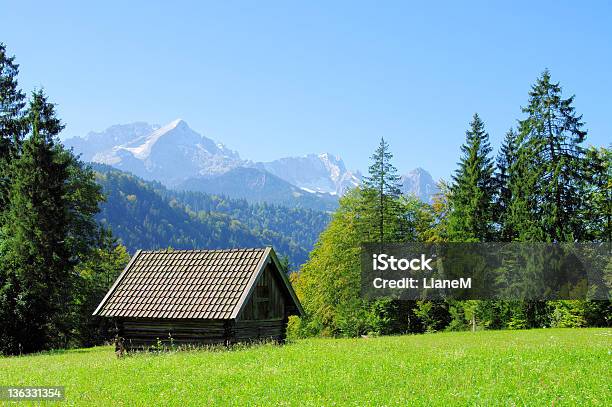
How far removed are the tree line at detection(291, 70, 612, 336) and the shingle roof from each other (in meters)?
29.2

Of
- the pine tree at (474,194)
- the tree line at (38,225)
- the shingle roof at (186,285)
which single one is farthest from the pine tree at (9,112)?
the pine tree at (474,194)

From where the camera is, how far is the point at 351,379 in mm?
16172

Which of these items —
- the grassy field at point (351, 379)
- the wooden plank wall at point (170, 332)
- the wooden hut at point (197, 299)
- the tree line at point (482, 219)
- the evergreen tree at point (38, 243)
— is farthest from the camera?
the tree line at point (482, 219)

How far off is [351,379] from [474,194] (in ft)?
135

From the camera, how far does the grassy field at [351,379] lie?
13602 millimetres

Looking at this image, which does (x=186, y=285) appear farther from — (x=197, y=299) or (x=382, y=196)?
(x=382, y=196)

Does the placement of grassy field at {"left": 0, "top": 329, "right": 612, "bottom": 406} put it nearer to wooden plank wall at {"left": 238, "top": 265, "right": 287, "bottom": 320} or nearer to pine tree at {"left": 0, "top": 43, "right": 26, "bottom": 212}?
wooden plank wall at {"left": 238, "top": 265, "right": 287, "bottom": 320}

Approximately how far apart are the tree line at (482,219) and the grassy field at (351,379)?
96.4 ft

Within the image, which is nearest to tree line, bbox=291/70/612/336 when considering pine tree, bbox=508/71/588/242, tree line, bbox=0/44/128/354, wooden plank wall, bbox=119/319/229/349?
pine tree, bbox=508/71/588/242

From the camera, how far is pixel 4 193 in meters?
46.6

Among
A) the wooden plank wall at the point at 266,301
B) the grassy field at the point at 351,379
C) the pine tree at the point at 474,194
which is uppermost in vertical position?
the pine tree at the point at 474,194

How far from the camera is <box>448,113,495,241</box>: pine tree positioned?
5416 cm

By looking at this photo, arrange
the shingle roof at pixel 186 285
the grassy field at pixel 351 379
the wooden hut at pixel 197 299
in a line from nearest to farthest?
the grassy field at pixel 351 379, the shingle roof at pixel 186 285, the wooden hut at pixel 197 299

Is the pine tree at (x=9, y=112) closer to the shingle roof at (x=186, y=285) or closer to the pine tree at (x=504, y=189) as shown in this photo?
the shingle roof at (x=186, y=285)
